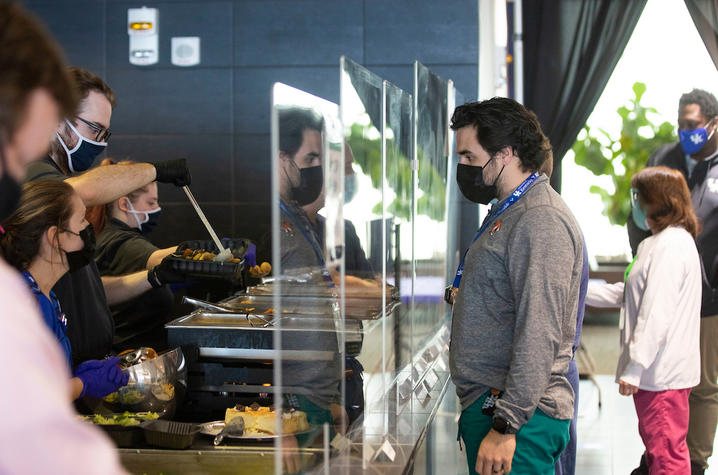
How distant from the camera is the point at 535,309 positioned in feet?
5.54

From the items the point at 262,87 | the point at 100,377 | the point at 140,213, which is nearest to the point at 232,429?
the point at 100,377

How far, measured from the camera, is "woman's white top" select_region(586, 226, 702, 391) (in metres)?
2.91

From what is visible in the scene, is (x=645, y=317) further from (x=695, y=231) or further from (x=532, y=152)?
(x=532, y=152)

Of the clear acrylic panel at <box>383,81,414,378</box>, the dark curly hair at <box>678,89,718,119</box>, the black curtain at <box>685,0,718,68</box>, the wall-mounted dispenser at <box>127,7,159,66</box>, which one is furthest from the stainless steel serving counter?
the black curtain at <box>685,0,718,68</box>

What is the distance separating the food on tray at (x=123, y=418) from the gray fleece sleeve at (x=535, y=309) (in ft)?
2.93

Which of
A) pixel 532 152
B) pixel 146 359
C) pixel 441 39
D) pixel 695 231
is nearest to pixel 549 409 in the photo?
pixel 532 152

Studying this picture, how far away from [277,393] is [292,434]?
99 millimetres

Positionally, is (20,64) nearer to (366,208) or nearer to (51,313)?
(366,208)

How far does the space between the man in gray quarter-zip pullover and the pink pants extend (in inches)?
49.9

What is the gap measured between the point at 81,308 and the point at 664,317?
2.03 meters

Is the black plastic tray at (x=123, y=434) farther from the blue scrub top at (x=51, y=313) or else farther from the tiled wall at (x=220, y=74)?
the tiled wall at (x=220, y=74)

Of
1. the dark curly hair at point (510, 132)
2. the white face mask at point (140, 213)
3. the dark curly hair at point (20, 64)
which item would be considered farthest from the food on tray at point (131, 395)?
the dark curly hair at point (20, 64)

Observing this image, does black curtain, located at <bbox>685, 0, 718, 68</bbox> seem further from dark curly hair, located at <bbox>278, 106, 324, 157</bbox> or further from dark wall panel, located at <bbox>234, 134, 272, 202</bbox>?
dark curly hair, located at <bbox>278, 106, 324, 157</bbox>

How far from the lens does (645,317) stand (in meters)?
2.93
